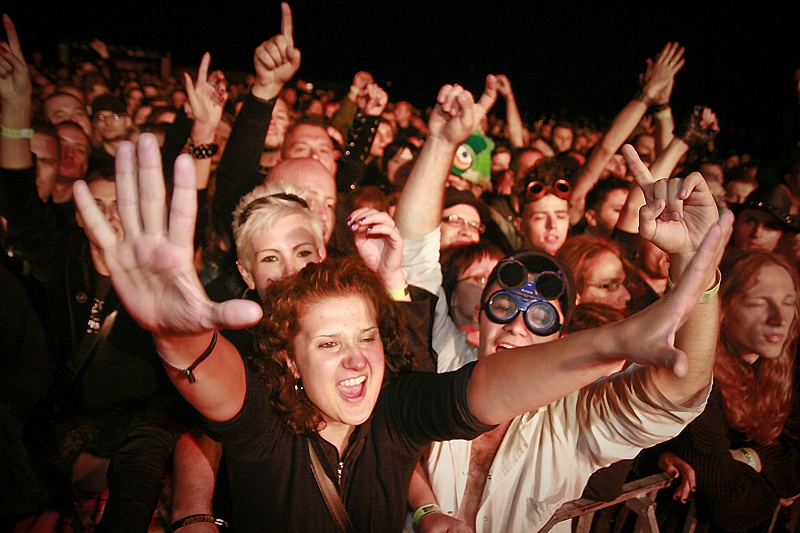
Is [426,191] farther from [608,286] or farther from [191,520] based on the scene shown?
[191,520]

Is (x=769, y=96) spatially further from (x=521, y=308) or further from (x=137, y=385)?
(x=137, y=385)

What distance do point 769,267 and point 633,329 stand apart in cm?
165

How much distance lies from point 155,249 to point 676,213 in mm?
1108

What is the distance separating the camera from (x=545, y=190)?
3016 mm

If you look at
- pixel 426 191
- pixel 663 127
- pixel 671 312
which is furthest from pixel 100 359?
pixel 663 127

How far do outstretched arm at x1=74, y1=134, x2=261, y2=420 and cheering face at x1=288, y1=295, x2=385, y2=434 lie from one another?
0.46m

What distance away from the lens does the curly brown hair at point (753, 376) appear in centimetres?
214

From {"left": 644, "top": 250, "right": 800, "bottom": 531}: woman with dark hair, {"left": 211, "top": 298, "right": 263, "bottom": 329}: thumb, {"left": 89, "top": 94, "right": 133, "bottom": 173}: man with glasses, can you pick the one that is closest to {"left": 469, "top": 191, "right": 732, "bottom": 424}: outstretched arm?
{"left": 211, "top": 298, "right": 263, "bottom": 329}: thumb

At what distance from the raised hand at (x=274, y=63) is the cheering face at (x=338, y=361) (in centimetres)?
147

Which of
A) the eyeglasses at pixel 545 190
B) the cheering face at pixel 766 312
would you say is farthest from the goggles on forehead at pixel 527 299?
the eyeglasses at pixel 545 190

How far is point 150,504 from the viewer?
1441 mm

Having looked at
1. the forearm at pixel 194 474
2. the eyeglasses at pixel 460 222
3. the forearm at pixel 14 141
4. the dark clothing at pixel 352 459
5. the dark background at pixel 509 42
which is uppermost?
the dark background at pixel 509 42

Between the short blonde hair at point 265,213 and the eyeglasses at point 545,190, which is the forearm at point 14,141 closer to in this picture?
the short blonde hair at point 265,213

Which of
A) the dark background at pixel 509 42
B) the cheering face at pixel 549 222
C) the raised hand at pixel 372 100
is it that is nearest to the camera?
the cheering face at pixel 549 222
